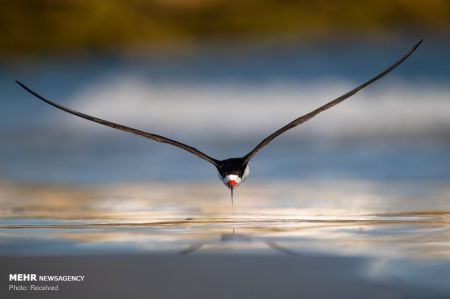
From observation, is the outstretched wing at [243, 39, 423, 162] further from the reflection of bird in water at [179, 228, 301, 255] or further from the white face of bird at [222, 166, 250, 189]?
the reflection of bird in water at [179, 228, 301, 255]

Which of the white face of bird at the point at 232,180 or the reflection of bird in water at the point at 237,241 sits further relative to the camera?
the white face of bird at the point at 232,180

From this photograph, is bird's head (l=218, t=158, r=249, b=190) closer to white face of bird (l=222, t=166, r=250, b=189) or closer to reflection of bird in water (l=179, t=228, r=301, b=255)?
white face of bird (l=222, t=166, r=250, b=189)

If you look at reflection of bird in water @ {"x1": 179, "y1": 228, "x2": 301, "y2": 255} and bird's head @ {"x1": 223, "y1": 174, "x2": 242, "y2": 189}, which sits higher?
bird's head @ {"x1": 223, "y1": 174, "x2": 242, "y2": 189}

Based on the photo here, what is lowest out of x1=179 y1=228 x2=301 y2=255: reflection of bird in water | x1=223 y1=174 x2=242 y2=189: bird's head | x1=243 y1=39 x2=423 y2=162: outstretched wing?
x1=179 y1=228 x2=301 y2=255: reflection of bird in water

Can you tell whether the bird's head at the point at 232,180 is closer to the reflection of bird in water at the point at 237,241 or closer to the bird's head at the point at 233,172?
the bird's head at the point at 233,172

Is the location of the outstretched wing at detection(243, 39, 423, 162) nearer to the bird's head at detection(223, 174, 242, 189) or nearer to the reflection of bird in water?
the bird's head at detection(223, 174, 242, 189)

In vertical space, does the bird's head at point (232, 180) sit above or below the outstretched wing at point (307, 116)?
below

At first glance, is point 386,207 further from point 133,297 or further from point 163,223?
point 133,297

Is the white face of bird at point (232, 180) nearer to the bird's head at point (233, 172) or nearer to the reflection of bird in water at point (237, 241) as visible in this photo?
the bird's head at point (233, 172)

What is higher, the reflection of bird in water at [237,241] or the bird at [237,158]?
the bird at [237,158]

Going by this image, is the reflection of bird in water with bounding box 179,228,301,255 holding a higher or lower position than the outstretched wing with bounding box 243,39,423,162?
lower

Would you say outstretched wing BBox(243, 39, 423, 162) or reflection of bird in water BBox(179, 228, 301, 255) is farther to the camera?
outstretched wing BBox(243, 39, 423, 162)

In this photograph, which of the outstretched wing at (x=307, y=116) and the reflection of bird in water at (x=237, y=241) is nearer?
the reflection of bird in water at (x=237, y=241)

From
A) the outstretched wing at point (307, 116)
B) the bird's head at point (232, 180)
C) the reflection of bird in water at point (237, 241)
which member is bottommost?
the reflection of bird in water at point (237, 241)
